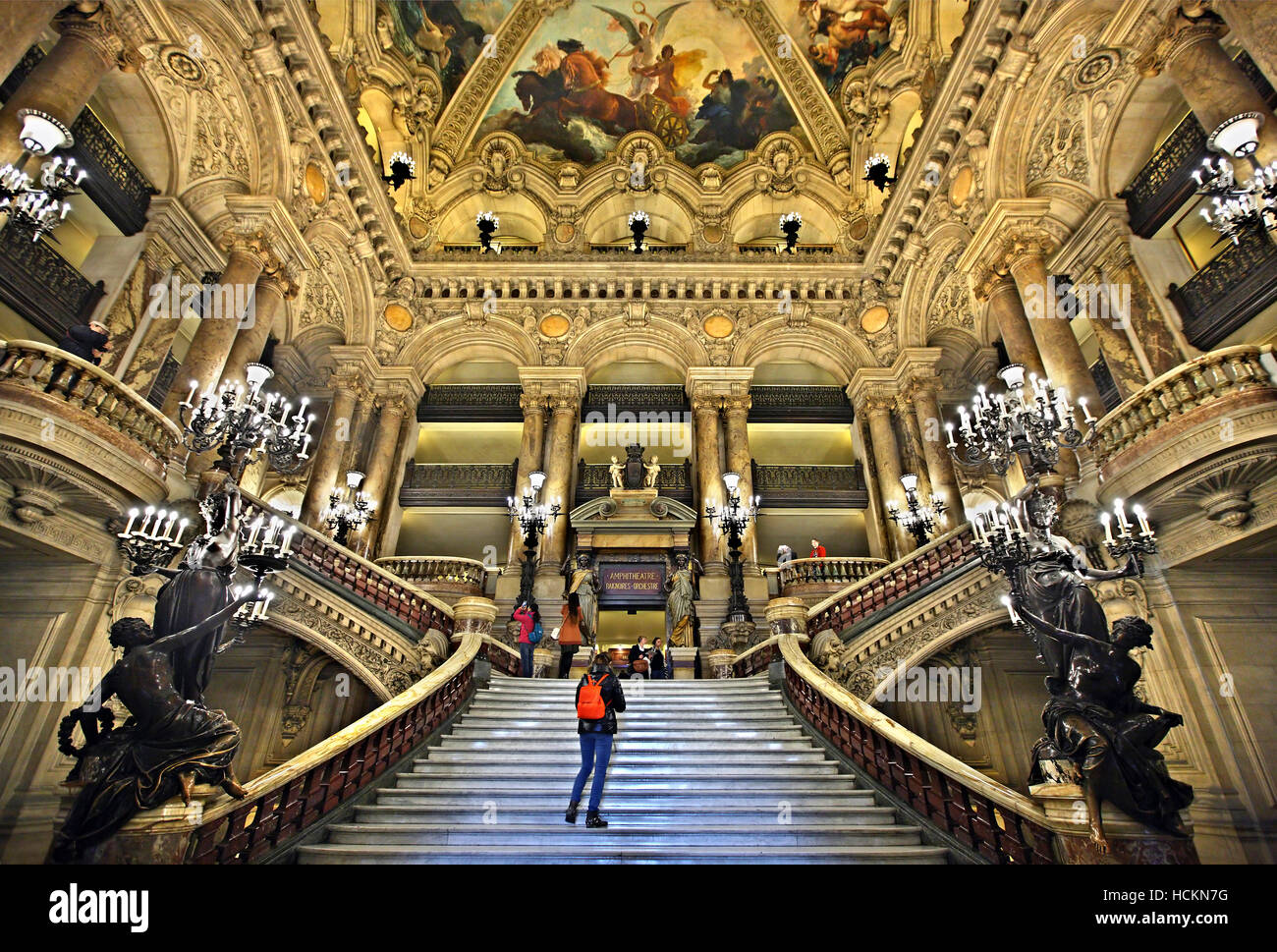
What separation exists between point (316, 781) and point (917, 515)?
11.9 m

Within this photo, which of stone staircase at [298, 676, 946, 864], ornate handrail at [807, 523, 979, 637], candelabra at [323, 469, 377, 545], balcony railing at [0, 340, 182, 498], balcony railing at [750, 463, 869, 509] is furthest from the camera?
balcony railing at [750, 463, 869, 509]

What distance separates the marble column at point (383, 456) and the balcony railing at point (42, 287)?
6336 mm

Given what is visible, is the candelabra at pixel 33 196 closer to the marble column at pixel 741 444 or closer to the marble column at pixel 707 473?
the marble column at pixel 707 473

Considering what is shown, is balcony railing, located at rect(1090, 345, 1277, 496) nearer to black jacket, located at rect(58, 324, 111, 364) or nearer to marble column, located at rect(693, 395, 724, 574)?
marble column, located at rect(693, 395, 724, 574)

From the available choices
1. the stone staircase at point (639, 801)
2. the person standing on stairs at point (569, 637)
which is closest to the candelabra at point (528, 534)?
the person standing on stairs at point (569, 637)

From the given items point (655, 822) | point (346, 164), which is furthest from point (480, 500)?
point (655, 822)

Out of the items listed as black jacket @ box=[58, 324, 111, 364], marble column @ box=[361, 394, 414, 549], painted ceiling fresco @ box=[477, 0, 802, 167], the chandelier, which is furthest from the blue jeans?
painted ceiling fresco @ box=[477, 0, 802, 167]

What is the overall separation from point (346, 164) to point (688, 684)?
41.2 ft

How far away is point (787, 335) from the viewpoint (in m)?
16.4

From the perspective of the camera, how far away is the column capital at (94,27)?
23.8ft

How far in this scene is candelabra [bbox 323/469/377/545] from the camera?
12.7 meters

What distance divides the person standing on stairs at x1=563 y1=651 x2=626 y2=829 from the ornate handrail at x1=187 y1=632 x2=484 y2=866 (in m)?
1.88

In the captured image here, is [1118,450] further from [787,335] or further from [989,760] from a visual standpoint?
[787,335]

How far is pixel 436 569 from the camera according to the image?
525 inches
